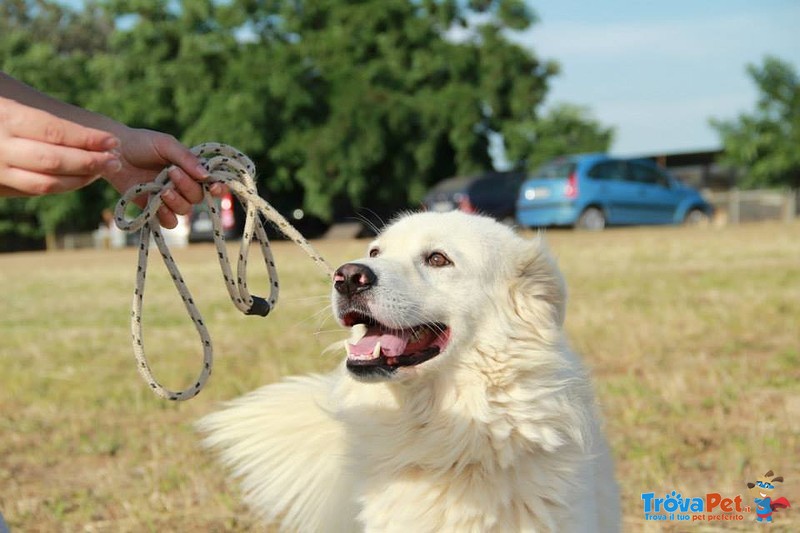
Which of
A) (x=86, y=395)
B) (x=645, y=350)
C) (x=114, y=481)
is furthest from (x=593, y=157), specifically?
(x=114, y=481)

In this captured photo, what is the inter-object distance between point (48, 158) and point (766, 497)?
3202 millimetres

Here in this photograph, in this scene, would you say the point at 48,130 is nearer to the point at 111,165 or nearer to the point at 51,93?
the point at 111,165

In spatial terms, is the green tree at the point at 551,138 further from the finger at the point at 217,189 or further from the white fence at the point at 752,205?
the finger at the point at 217,189

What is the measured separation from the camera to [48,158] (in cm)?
170

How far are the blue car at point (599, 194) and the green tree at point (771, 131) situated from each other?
7.60 meters

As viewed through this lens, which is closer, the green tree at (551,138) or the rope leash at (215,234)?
the rope leash at (215,234)

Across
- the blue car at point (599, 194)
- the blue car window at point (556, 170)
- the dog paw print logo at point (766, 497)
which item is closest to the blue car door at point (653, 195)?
the blue car at point (599, 194)

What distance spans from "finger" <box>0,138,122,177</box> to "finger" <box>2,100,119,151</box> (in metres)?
0.01

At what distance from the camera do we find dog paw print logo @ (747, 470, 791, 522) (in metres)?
3.68

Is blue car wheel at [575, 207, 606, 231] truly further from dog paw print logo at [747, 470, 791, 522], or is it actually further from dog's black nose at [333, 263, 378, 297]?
dog's black nose at [333, 263, 378, 297]

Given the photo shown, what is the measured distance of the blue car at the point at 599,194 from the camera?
64.4 feet

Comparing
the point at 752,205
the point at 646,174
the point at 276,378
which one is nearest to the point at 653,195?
the point at 646,174

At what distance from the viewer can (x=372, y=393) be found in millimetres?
3160

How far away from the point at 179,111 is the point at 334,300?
27.2 m
